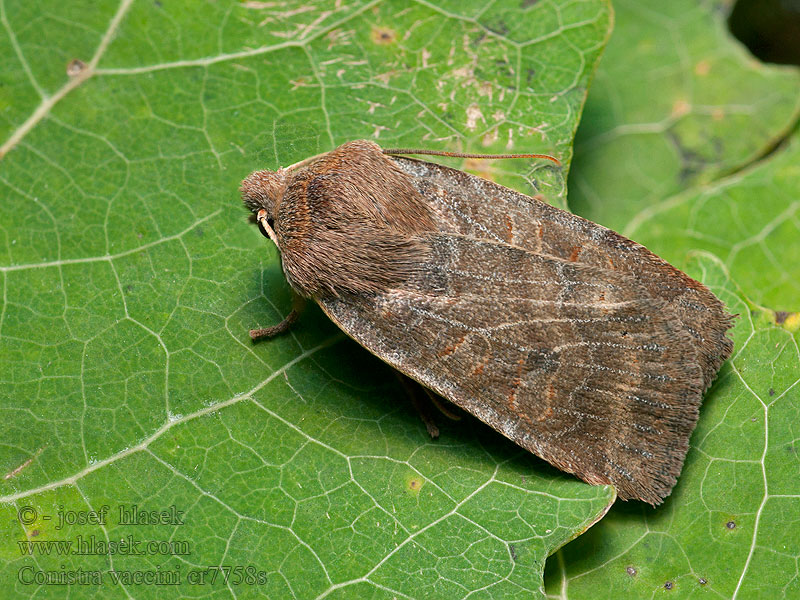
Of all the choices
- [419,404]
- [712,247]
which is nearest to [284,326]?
[419,404]

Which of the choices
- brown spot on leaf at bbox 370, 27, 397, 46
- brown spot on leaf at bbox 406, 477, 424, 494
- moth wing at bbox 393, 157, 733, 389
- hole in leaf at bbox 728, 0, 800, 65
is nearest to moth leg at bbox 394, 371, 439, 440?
brown spot on leaf at bbox 406, 477, 424, 494

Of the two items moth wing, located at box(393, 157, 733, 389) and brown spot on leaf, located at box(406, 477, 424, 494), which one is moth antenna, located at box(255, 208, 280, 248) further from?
brown spot on leaf, located at box(406, 477, 424, 494)

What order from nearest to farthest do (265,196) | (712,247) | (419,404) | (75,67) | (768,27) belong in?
(265,196) → (419,404) → (75,67) → (712,247) → (768,27)

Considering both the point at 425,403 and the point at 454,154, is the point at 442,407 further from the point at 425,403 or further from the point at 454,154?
the point at 454,154

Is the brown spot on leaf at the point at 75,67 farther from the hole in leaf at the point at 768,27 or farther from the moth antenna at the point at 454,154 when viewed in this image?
the hole in leaf at the point at 768,27

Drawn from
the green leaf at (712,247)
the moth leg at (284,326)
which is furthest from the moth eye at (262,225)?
the green leaf at (712,247)

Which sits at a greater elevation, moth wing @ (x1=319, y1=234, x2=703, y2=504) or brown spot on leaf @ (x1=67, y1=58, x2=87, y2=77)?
brown spot on leaf @ (x1=67, y1=58, x2=87, y2=77)

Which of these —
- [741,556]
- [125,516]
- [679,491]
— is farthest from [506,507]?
[125,516]
